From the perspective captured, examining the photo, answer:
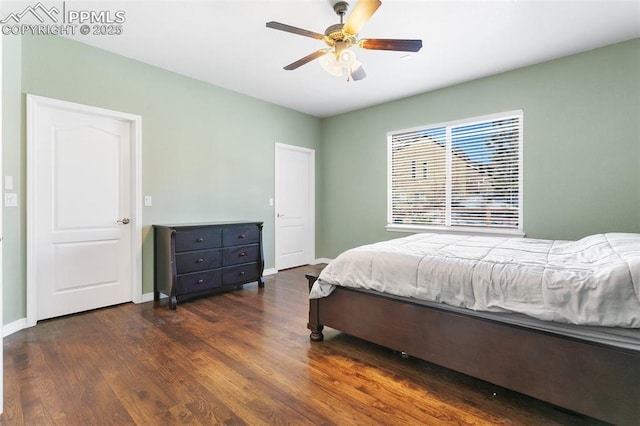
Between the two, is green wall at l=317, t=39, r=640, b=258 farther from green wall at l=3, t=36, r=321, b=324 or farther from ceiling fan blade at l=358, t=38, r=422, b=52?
green wall at l=3, t=36, r=321, b=324

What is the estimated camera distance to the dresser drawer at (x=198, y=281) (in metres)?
3.36

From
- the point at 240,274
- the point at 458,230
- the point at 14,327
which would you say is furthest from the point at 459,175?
the point at 14,327

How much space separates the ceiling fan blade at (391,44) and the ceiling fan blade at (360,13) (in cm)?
14

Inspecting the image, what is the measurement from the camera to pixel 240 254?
393cm

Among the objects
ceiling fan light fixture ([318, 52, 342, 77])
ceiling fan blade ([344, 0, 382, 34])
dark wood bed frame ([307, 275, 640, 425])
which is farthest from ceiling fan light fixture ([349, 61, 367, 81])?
dark wood bed frame ([307, 275, 640, 425])

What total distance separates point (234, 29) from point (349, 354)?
2.90 metres

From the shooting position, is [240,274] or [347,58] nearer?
[347,58]

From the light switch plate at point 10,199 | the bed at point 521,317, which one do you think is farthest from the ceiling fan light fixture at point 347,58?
the light switch plate at point 10,199

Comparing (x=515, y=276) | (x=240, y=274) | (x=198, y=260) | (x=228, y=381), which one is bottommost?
(x=228, y=381)

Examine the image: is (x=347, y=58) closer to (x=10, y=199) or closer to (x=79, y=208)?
(x=79, y=208)

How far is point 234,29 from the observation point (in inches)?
110

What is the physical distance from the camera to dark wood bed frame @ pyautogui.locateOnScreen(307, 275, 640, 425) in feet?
4.62

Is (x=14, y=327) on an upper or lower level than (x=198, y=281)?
lower

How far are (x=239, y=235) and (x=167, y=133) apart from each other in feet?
4.82
